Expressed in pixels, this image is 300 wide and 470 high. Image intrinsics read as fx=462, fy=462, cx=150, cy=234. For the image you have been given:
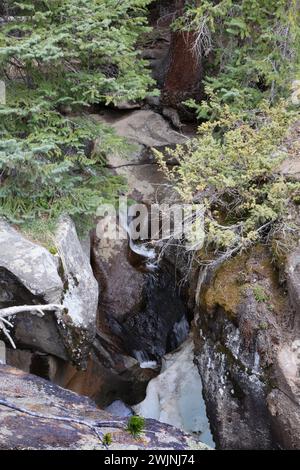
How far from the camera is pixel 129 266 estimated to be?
9.64 metres

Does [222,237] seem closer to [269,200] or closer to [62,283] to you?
[269,200]

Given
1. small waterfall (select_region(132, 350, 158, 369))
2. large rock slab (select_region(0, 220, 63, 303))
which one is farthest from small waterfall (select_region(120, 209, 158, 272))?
large rock slab (select_region(0, 220, 63, 303))

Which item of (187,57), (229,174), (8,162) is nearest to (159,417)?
(229,174)

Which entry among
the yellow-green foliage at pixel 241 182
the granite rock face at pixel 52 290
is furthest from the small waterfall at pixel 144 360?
the yellow-green foliage at pixel 241 182

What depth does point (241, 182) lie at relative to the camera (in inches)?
259

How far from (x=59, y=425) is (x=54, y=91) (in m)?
5.03

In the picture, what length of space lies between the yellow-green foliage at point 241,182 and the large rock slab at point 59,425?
8.88 feet

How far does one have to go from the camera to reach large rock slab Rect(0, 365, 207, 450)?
3861 millimetres

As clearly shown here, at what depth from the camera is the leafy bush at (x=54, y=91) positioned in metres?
6.71

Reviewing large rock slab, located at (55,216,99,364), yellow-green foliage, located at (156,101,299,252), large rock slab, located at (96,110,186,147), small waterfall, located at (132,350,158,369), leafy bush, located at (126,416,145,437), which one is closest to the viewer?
leafy bush, located at (126,416,145,437)

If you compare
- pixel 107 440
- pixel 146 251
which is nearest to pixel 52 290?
pixel 107 440

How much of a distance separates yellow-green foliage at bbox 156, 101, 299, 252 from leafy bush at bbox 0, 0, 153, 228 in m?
1.53

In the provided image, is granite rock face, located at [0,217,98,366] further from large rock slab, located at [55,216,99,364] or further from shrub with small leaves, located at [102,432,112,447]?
shrub with small leaves, located at [102,432,112,447]
